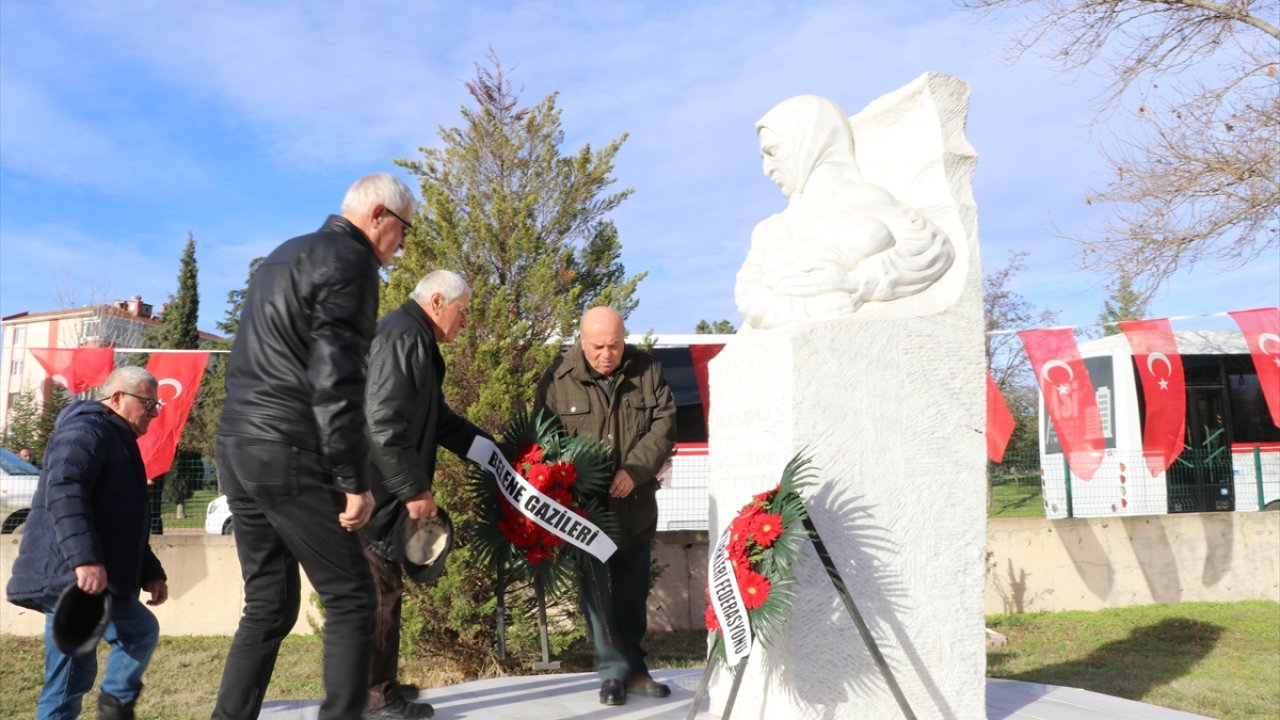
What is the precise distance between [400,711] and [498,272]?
368 centimetres

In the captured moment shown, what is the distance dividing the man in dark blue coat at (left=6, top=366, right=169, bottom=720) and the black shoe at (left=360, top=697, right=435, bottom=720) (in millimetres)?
889

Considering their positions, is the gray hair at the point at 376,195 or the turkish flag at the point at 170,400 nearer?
the gray hair at the point at 376,195

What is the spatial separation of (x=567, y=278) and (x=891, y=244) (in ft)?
11.9

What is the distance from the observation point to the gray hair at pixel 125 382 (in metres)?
4.00

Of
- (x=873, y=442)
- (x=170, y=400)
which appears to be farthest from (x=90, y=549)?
(x=170, y=400)

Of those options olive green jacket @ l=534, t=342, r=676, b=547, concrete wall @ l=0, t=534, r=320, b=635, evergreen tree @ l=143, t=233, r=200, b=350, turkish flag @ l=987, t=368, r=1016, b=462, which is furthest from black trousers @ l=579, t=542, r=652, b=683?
evergreen tree @ l=143, t=233, r=200, b=350

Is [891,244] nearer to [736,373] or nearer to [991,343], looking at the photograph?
[736,373]

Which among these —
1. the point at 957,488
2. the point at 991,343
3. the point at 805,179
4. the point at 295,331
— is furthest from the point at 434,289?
the point at 991,343

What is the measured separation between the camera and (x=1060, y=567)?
31.4 ft

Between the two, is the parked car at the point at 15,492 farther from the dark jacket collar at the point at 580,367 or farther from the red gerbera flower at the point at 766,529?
the red gerbera flower at the point at 766,529

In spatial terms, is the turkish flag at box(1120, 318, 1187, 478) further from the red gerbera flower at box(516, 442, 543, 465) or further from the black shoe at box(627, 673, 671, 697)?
the red gerbera flower at box(516, 442, 543, 465)

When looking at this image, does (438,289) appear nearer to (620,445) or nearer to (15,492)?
(620,445)

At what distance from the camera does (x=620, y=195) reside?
8.45m

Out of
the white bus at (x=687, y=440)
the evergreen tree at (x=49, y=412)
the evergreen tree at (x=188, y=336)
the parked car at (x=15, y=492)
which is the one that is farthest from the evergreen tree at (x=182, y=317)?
the white bus at (x=687, y=440)
